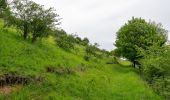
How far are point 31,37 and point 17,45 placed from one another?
1179cm

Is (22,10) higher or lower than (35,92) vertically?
higher

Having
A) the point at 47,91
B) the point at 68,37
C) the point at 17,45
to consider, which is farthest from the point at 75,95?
the point at 68,37

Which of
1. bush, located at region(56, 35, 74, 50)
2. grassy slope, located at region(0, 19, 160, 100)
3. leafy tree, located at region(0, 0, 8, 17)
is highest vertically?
leafy tree, located at region(0, 0, 8, 17)

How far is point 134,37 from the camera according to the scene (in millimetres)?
83812

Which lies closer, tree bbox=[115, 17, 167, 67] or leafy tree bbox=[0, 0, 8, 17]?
leafy tree bbox=[0, 0, 8, 17]

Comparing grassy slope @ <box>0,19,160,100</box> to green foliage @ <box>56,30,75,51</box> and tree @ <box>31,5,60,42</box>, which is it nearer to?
tree @ <box>31,5,60,42</box>

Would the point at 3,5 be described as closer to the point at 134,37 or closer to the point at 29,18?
the point at 29,18

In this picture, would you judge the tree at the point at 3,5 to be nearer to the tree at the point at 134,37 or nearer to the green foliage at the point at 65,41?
the green foliage at the point at 65,41

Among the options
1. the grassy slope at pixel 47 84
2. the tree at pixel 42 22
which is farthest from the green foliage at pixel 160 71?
the tree at pixel 42 22

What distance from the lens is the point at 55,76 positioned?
Result: 39062 millimetres

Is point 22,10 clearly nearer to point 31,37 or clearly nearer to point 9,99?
point 31,37

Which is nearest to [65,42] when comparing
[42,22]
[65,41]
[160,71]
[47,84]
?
[65,41]

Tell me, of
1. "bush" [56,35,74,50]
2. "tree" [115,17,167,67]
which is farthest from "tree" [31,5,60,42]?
"tree" [115,17,167,67]

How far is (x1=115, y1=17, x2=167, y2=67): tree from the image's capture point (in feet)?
267
